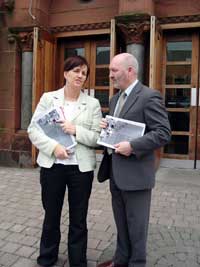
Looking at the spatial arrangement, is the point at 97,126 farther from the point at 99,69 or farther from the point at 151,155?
the point at 99,69

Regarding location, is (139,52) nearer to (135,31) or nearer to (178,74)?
(135,31)

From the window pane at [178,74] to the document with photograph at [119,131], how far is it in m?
4.80

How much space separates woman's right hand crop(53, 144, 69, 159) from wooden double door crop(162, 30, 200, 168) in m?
4.80

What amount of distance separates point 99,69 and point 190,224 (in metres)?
4.40

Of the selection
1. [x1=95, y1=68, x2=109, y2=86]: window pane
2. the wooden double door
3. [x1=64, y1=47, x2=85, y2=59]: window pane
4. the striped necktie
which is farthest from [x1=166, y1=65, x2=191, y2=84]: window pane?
the striped necktie

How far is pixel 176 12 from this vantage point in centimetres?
683

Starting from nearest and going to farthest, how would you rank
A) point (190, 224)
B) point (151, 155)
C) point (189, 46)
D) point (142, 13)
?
point (151, 155), point (190, 224), point (142, 13), point (189, 46)

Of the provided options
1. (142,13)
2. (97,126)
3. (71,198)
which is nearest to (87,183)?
(71,198)

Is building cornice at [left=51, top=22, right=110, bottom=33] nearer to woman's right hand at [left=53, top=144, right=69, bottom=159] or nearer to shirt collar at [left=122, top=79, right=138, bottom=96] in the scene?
shirt collar at [left=122, top=79, right=138, bottom=96]

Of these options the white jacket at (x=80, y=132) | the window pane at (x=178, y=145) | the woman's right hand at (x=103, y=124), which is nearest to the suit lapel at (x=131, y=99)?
the woman's right hand at (x=103, y=124)

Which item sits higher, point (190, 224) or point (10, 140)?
point (10, 140)

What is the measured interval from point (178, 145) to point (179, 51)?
1.87 m

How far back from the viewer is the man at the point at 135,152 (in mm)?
2695

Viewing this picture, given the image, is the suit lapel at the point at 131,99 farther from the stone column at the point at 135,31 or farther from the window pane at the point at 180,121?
the window pane at the point at 180,121
